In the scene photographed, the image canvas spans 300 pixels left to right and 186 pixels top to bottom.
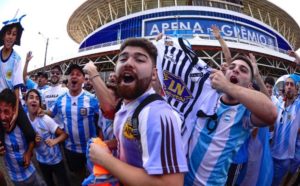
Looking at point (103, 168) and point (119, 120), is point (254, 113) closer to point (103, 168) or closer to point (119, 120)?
point (119, 120)

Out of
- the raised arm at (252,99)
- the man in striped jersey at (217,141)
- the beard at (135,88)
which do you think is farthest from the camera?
the man in striped jersey at (217,141)

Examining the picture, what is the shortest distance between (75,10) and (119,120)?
36.4 metres

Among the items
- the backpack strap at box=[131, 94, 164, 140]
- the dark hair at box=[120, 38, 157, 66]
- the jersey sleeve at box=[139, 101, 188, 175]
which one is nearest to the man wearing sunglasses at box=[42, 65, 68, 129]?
the dark hair at box=[120, 38, 157, 66]

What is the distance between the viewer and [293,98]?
4.34 m

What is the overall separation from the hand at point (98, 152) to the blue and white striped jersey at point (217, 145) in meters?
1.04

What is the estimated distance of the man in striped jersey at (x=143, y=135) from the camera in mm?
1285

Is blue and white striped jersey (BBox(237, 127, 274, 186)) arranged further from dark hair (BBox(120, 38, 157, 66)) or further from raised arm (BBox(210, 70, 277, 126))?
dark hair (BBox(120, 38, 157, 66))

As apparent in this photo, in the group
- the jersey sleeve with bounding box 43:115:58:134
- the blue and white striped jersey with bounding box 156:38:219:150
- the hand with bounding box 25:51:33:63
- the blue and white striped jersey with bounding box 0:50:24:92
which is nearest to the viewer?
the blue and white striped jersey with bounding box 156:38:219:150

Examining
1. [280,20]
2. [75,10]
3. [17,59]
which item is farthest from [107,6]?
[17,59]

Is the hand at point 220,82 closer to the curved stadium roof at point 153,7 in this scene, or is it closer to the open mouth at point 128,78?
the open mouth at point 128,78

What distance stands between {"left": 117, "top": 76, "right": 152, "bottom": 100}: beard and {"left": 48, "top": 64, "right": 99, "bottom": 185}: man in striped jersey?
9.44 feet

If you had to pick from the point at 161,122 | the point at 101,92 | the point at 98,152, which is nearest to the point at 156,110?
the point at 161,122

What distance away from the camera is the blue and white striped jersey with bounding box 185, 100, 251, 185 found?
2.27 meters

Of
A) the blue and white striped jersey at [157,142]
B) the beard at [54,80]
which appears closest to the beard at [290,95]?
the blue and white striped jersey at [157,142]
